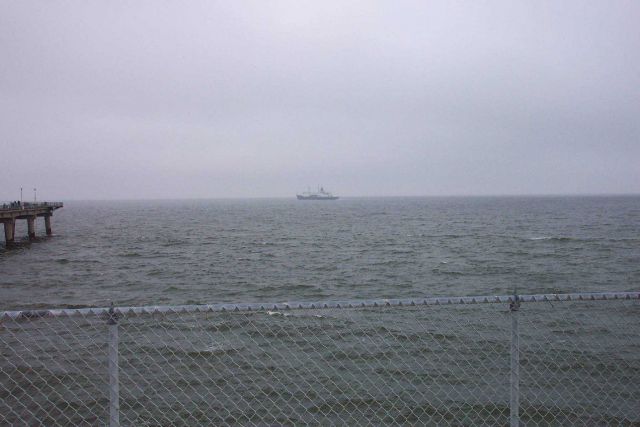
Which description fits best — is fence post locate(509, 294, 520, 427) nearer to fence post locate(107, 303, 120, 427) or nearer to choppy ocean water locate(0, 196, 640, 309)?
fence post locate(107, 303, 120, 427)

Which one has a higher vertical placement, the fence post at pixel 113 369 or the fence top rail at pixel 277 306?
the fence top rail at pixel 277 306

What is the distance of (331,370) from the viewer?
1192 cm

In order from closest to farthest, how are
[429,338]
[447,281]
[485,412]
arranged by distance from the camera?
[485,412]
[429,338]
[447,281]

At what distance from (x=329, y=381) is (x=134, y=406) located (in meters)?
4.32

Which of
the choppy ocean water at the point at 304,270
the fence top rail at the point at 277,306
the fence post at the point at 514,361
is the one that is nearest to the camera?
the fence top rail at the point at 277,306

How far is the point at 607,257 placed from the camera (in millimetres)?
32219

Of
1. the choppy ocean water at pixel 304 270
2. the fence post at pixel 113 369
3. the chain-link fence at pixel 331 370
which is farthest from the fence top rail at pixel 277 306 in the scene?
the choppy ocean water at pixel 304 270

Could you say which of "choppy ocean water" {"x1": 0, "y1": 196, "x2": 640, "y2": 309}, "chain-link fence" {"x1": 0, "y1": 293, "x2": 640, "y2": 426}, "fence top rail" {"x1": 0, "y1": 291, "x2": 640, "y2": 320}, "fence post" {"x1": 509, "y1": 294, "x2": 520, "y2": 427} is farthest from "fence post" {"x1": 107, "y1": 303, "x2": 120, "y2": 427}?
"choppy ocean water" {"x1": 0, "y1": 196, "x2": 640, "y2": 309}

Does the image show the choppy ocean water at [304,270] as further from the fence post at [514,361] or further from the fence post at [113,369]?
the fence post at [113,369]

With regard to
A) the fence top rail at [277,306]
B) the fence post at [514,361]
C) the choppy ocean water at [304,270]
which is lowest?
the choppy ocean water at [304,270]

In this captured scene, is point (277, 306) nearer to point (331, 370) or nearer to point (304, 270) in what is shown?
point (331, 370)

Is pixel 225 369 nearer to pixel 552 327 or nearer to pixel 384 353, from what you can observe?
pixel 384 353

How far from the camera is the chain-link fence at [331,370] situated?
980 centimetres

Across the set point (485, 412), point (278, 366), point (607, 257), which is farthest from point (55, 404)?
point (607, 257)
